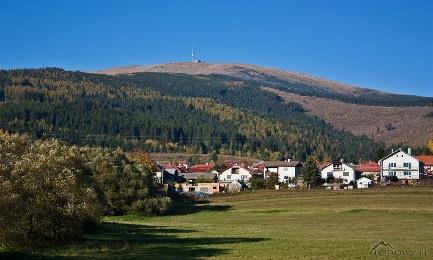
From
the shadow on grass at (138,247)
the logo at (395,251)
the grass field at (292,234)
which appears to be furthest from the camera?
the grass field at (292,234)

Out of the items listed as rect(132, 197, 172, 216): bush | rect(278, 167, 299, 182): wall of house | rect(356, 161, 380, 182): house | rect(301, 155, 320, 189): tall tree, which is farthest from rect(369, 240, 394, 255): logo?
rect(278, 167, 299, 182): wall of house

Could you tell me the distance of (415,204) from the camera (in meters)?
72.1

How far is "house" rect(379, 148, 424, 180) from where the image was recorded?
470ft

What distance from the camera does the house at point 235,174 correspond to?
156 meters

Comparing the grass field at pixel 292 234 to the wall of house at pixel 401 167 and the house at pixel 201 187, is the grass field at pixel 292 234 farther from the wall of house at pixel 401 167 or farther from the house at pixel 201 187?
the wall of house at pixel 401 167

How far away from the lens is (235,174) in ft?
517

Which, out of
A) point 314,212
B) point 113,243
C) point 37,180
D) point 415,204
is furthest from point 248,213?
point 37,180

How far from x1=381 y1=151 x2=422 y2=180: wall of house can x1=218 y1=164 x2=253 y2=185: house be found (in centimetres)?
3125

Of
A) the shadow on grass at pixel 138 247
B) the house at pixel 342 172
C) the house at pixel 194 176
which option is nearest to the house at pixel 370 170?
the house at pixel 342 172

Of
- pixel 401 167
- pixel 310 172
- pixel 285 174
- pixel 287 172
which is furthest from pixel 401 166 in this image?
pixel 310 172

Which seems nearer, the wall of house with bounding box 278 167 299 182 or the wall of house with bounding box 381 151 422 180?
the wall of house with bounding box 381 151 422 180

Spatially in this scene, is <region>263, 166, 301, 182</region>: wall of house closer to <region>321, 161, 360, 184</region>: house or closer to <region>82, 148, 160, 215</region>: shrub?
<region>321, 161, 360, 184</region>: house

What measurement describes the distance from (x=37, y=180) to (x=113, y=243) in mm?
6573

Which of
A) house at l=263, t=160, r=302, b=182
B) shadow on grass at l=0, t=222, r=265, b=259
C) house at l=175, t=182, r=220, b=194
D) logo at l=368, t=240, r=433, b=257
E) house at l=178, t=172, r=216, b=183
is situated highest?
house at l=263, t=160, r=302, b=182
